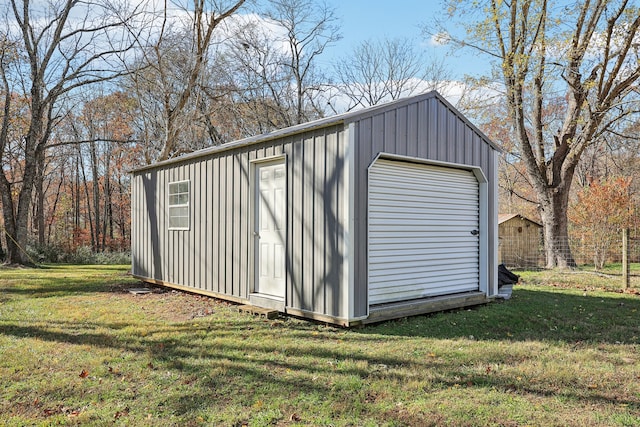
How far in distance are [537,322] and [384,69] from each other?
697 inches

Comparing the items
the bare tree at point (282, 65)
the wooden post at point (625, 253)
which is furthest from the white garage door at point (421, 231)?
the bare tree at point (282, 65)

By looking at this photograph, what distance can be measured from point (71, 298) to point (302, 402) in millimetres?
5781

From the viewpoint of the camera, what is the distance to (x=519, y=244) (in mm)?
14594

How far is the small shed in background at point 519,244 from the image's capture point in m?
13.4

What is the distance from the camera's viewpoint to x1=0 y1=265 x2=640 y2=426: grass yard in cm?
287

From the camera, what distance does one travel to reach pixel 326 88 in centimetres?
2022

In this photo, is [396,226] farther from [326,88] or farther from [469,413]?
[326,88]

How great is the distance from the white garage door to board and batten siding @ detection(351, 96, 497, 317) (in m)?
0.22

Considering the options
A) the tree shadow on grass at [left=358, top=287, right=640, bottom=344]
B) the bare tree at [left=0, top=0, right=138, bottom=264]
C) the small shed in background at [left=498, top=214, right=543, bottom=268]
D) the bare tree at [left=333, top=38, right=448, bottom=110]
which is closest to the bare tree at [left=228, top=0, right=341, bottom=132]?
the bare tree at [left=333, top=38, right=448, bottom=110]

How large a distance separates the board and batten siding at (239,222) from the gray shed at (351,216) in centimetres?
2

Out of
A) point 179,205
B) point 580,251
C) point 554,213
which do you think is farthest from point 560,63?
point 179,205

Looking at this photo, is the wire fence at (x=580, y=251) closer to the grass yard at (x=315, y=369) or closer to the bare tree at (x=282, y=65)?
the grass yard at (x=315, y=369)

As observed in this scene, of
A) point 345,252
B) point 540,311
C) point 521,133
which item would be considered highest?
point 521,133

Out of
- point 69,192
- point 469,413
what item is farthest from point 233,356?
point 69,192
